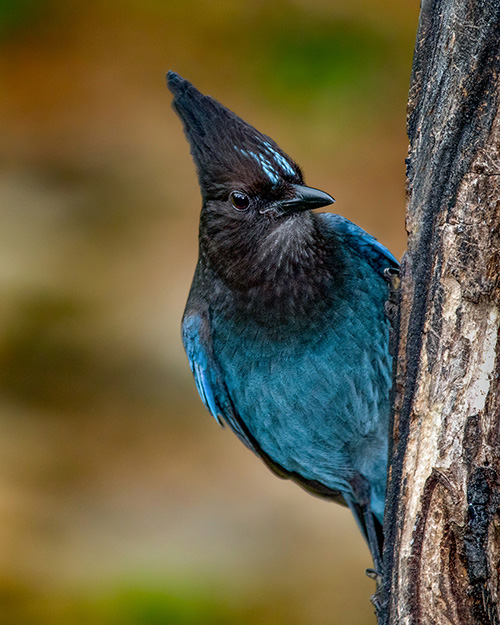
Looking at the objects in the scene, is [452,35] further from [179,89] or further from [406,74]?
[406,74]

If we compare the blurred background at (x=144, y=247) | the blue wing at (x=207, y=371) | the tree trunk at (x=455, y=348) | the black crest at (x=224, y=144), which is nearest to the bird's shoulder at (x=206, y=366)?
the blue wing at (x=207, y=371)

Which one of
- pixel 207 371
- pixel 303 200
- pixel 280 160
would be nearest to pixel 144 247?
pixel 207 371

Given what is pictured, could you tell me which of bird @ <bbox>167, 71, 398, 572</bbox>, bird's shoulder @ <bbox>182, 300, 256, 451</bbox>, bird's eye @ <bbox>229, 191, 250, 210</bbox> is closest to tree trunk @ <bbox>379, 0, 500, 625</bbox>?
bird @ <bbox>167, 71, 398, 572</bbox>

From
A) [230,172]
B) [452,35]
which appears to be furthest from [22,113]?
[452,35]

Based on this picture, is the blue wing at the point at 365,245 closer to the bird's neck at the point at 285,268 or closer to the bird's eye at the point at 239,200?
the bird's neck at the point at 285,268

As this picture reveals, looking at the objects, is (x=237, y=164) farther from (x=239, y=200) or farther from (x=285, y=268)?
(x=285, y=268)

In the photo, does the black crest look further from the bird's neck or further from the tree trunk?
the tree trunk
